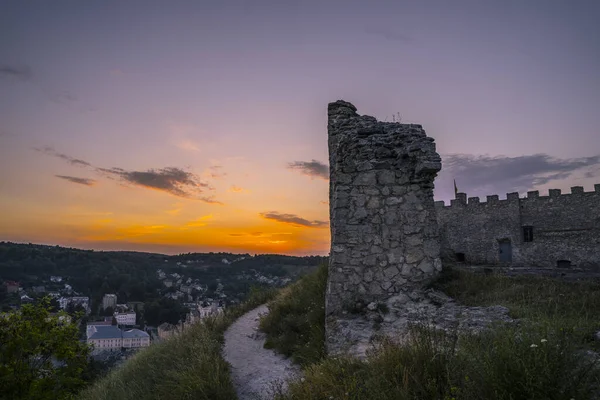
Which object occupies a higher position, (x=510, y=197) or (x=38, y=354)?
(x=510, y=197)

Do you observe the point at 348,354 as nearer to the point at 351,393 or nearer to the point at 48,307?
the point at 351,393

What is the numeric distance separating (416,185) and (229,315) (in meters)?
6.74

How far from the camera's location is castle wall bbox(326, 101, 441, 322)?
7.38 meters

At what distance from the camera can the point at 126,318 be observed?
36.0 m

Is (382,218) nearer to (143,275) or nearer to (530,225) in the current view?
(530,225)

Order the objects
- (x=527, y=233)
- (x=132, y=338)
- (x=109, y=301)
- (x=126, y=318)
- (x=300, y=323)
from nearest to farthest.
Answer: (x=300, y=323) → (x=132, y=338) → (x=527, y=233) → (x=126, y=318) → (x=109, y=301)

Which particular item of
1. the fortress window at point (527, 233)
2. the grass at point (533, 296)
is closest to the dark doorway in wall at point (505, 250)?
the fortress window at point (527, 233)

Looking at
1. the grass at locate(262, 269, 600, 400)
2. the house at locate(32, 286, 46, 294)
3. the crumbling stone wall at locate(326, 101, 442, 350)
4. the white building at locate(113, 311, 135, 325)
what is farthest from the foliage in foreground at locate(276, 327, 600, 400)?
the white building at locate(113, 311, 135, 325)

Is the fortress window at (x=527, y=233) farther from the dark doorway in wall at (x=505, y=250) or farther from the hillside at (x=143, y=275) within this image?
the hillside at (x=143, y=275)

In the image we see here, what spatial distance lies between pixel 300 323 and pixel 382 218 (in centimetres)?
280

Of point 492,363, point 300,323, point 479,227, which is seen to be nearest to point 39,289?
point 300,323

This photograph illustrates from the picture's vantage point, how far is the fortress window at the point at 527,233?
92.5 feet

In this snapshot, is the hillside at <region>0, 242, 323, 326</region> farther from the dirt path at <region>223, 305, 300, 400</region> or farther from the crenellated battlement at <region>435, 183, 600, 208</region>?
the dirt path at <region>223, 305, 300, 400</region>

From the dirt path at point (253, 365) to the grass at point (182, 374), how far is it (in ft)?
0.86
